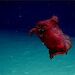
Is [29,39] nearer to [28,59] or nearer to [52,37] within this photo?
[28,59]

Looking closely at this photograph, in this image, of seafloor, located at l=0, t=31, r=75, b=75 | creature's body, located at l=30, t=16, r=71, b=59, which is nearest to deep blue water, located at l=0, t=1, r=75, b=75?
seafloor, located at l=0, t=31, r=75, b=75

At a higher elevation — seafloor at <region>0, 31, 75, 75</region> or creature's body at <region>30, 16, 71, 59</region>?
creature's body at <region>30, 16, 71, 59</region>

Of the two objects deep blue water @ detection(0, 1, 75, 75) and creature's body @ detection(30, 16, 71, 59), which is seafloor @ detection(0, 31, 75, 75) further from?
creature's body @ detection(30, 16, 71, 59)

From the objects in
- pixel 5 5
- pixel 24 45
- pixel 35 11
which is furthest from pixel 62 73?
pixel 5 5

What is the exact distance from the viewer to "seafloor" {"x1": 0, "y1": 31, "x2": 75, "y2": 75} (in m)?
2.18

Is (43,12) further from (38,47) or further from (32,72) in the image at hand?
(32,72)

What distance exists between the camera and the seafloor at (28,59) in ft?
7.14

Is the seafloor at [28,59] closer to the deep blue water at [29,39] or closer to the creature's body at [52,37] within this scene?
the deep blue water at [29,39]

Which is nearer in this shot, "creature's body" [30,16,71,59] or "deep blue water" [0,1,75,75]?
"creature's body" [30,16,71,59]

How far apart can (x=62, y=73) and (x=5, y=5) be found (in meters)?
0.71

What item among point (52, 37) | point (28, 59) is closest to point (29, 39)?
point (28, 59)

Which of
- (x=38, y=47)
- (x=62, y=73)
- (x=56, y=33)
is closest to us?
(x=56, y=33)

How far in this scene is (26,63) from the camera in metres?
2.23

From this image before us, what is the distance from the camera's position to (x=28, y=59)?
2.25 meters
